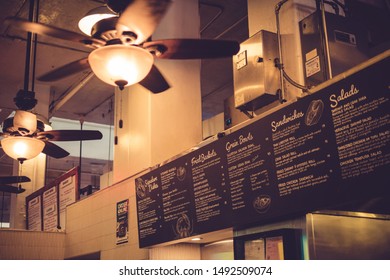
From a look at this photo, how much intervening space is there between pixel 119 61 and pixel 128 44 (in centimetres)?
16

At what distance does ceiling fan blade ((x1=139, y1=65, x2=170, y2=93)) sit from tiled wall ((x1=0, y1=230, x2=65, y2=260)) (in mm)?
3664

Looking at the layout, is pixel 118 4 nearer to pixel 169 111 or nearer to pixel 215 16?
pixel 169 111

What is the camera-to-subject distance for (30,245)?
252 inches

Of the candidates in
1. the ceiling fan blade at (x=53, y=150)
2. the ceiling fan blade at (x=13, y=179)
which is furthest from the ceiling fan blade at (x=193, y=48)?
the ceiling fan blade at (x=13, y=179)

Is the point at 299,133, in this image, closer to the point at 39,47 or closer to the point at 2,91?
the point at 39,47

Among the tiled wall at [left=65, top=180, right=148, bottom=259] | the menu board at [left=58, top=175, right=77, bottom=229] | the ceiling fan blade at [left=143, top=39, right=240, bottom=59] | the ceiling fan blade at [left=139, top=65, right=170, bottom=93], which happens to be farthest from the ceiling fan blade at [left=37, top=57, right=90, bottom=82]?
the menu board at [left=58, top=175, right=77, bottom=229]

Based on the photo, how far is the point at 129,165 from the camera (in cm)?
Result: 562

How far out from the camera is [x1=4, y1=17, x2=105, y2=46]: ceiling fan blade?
Answer: 9.06ft

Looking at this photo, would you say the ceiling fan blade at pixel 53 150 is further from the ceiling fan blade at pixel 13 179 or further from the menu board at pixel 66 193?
the menu board at pixel 66 193

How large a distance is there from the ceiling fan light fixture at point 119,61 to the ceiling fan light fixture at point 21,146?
174 cm

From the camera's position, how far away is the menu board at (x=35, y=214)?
8.02 meters

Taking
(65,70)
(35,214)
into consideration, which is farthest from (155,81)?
(35,214)
